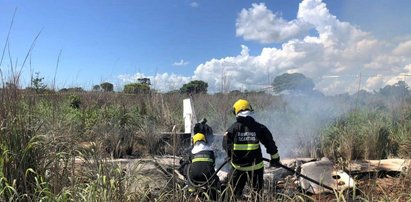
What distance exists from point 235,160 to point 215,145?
2449mm

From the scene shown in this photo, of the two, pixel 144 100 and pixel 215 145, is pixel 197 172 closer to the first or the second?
→ pixel 215 145

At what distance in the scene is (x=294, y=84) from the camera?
1422cm

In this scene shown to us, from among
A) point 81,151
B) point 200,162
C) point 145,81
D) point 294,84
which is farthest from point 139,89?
point 81,151

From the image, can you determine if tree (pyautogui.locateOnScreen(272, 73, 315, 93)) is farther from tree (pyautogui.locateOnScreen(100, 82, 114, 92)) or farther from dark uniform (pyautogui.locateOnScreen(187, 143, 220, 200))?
dark uniform (pyautogui.locateOnScreen(187, 143, 220, 200))

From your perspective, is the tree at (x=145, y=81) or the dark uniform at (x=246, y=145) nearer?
the dark uniform at (x=246, y=145)

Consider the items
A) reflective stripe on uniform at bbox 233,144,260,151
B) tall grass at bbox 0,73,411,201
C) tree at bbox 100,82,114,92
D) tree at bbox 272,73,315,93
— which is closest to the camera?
tall grass at bbox 0,73,411,201

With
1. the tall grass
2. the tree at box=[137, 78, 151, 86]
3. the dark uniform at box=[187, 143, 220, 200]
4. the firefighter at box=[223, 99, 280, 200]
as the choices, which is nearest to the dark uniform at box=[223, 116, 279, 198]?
the firefighter at box=[223, 99, 280, 200]

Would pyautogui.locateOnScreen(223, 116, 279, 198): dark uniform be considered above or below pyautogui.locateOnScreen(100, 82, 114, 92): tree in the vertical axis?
below

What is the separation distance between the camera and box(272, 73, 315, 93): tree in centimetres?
1380

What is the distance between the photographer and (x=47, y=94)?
29.6 feet

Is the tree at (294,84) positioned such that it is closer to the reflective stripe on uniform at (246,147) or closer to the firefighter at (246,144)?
the firefighter at (246,144)

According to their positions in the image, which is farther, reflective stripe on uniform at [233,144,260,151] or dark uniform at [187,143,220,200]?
reflective stripe on uniform at [233,144,260,151]

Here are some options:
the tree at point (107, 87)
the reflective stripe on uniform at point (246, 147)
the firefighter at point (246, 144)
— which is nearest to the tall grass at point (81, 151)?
the firefighter at point (246, 144)

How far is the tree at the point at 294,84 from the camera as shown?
13797mm
